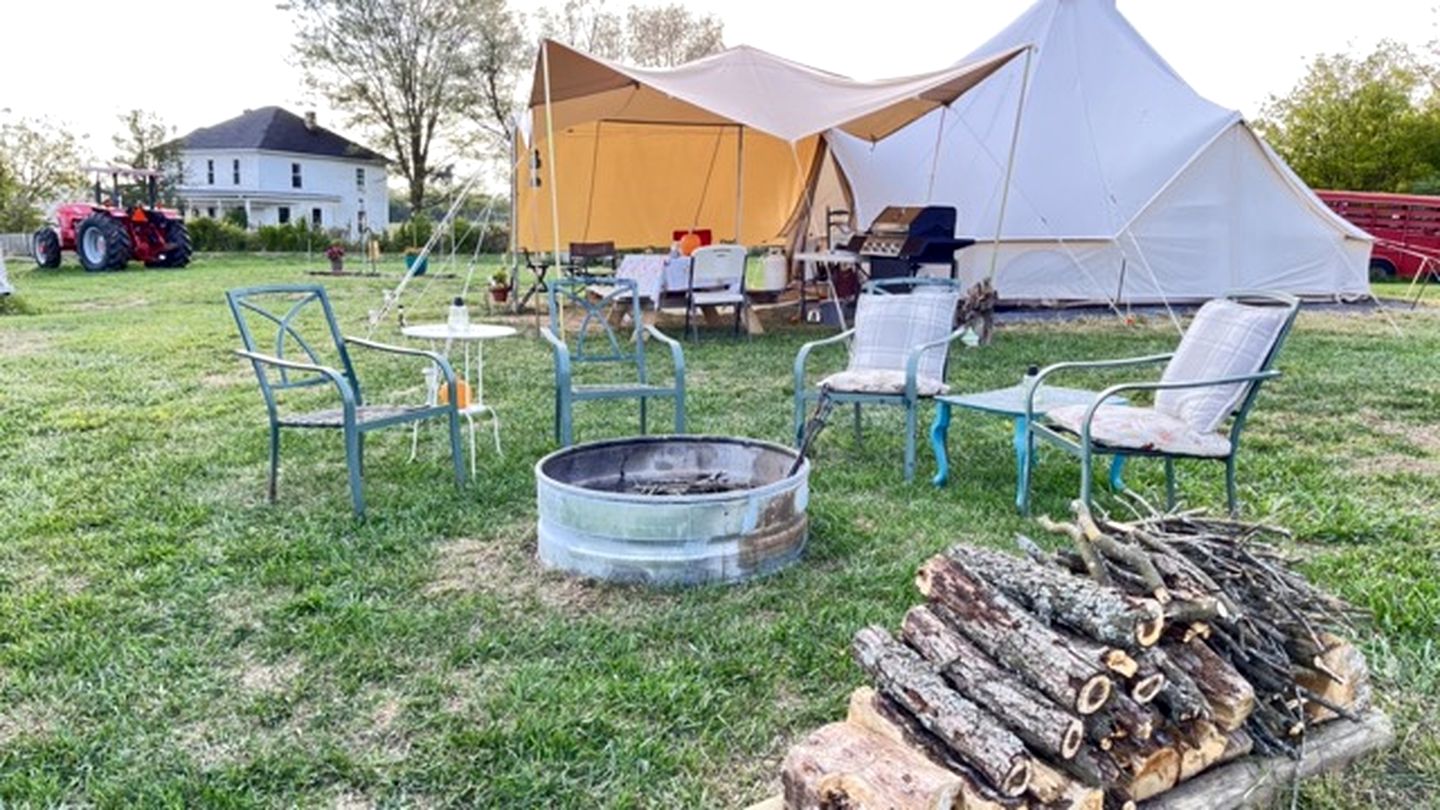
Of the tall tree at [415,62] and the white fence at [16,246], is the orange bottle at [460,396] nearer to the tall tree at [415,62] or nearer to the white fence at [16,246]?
the white fence at [16,246]

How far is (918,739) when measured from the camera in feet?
5.48

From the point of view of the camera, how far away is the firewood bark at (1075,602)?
5.38 ft

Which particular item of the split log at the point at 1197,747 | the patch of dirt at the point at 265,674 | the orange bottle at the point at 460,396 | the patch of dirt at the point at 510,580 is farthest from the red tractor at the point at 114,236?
the split log at the point at 1197,747

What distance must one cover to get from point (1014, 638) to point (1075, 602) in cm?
13

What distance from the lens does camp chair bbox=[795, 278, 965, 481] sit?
3.93 meters

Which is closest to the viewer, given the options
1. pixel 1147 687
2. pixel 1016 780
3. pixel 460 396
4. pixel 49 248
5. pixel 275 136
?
pixel 1016 780

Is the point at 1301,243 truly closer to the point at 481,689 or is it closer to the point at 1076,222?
the point at 1076,222

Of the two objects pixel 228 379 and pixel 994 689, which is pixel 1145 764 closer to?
pixel 994 689

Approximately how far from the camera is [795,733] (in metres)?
2.07

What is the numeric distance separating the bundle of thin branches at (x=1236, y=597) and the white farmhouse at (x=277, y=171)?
32.1 meters

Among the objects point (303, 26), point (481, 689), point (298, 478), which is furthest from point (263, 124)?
point (481, 689)

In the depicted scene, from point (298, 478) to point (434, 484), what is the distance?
632 millimetres

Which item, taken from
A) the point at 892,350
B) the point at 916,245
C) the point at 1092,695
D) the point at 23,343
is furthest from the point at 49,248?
the point at 1092,695

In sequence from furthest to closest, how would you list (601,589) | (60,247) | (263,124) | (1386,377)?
1. (263,124)
2. (60,247)
3. (1386,377)
4. (601,589)
